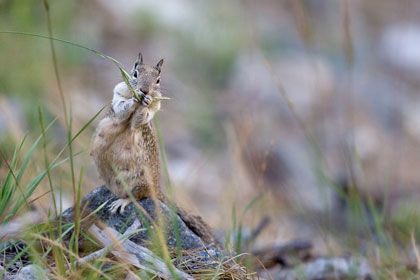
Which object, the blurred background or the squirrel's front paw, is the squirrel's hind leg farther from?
the blurred background

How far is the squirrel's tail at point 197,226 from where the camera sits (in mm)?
3277

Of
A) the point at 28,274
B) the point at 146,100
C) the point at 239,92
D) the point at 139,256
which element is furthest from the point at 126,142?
the point at 239,92

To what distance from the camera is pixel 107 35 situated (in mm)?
10734

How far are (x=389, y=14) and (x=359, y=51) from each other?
6.39ft

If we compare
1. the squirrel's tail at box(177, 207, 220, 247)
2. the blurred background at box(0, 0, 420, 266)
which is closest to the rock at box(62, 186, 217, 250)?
the squirrel's tail at box(177, 207, 220, 247)

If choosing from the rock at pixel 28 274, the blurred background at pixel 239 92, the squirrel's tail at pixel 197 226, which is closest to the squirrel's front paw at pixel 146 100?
the squirrel's tail at pixel 197 226

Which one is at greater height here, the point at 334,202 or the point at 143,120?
the point at 143,120

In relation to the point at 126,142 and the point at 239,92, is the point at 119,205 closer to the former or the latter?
the point at 126,142

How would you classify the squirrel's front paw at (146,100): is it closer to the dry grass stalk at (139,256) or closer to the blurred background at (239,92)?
the dry grass stalk at (139,256)

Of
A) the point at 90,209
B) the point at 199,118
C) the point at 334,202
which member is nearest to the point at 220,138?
the point at 199,118

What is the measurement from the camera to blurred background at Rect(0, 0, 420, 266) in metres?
7.62

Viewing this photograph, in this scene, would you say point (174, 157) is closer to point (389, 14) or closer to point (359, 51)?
point (359, 51)

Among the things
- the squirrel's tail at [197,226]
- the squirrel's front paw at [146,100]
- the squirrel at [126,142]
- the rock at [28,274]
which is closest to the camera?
the rock at [28,274]

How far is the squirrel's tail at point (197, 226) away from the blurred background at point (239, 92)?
2191 mm
